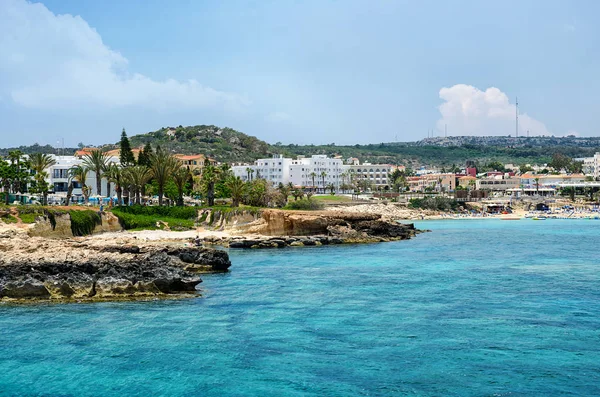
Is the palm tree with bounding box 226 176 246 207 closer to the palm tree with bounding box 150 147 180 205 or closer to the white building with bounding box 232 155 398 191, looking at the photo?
the palm tree with bounding box 150 147 180 205

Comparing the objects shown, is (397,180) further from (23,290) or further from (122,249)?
(23,290)

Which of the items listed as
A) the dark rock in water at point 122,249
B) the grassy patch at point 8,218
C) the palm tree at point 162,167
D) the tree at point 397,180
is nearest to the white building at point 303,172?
the tree at point 397,180

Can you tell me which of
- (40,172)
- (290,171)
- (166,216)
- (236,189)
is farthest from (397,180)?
(40,172)

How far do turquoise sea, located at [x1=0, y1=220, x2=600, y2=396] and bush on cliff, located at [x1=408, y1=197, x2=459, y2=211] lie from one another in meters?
99.9

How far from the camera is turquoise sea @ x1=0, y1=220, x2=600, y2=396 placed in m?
18.1

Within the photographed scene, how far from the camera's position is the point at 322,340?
22609 millimetres

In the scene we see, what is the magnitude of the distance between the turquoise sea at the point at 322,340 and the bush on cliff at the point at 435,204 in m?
99.9

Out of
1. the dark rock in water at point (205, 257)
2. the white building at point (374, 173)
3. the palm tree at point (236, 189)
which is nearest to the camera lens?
the dark rock in water at point (205, 257)

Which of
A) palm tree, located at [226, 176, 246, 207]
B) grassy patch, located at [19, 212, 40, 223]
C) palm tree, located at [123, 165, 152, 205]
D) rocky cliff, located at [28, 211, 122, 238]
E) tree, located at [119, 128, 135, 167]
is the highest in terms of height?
tree, located at [119, 128, 135, 167]

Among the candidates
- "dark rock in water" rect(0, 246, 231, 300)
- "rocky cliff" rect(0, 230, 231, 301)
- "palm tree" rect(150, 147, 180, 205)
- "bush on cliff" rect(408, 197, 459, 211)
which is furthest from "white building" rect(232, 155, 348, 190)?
"dark rock in water" rect(0, 246, 231, 300)

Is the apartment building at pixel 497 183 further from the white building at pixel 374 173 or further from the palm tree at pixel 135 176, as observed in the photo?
the palm tree at pixel 135 176

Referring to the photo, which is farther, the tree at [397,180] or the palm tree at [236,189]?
the tree at [397,180]

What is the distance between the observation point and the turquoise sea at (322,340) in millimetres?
18141

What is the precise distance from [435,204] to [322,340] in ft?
389
